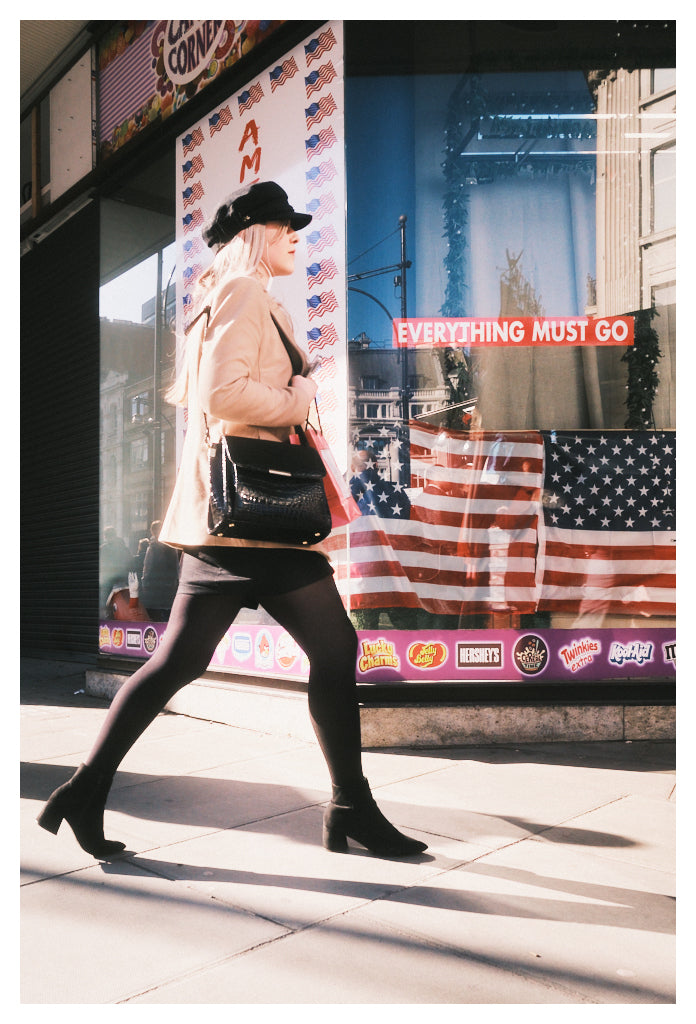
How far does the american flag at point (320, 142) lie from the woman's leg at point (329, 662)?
133 inches

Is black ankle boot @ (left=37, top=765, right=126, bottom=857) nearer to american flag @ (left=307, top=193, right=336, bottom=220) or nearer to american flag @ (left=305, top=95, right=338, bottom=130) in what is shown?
american flag @ (left=307, top=193, right=336, bottom=220)

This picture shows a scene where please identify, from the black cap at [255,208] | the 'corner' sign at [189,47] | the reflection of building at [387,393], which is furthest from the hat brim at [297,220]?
the 'corner' sign at [189,47]

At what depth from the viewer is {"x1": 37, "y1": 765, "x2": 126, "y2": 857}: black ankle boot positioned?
2.76 meters

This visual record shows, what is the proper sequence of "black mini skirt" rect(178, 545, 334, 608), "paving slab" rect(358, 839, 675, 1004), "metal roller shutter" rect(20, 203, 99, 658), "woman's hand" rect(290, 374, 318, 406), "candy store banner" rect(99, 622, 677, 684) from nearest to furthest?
"paving slab" rect(358, 839, 675, 1004), "black mini skirt" rect(178, 545, 334, 608), "woman's hand" rect(290, 374, 318, 406), "candy store banner" rect(99, 622, 677, 684), "metal roller shutter" rect(20, 203, 99, 658)

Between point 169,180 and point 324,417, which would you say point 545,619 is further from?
point 169,180

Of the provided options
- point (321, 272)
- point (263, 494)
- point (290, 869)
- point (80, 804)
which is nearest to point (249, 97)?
point (321, 272)

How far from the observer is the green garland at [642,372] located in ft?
16.6

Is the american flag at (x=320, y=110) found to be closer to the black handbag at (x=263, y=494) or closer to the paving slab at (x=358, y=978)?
the black handbag at (x=263, y=494)

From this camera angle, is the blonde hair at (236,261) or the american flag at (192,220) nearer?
the blonde hair at (236,261)

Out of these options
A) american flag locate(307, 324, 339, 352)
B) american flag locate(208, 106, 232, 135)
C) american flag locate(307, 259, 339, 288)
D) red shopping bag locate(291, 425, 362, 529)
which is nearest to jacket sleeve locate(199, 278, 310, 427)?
red shopping bag locate(291, 425, 362, 529)

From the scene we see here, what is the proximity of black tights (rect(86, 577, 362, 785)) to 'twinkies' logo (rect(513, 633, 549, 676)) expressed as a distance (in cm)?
210

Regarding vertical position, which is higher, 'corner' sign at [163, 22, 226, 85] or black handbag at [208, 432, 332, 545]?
'corner' sign at [163, 22, 226, 85]

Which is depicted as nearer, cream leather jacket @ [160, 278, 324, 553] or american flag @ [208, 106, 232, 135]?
cream leather jacket @ [160, 278, 324, 553]

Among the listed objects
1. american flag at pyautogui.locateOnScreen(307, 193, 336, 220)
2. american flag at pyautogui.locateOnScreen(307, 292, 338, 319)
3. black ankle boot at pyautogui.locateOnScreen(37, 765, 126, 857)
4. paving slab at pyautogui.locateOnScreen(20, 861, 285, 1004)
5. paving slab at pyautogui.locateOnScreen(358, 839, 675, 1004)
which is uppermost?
american flag at pyautogui.locateOnScreen(307, 193, 336, 220)
